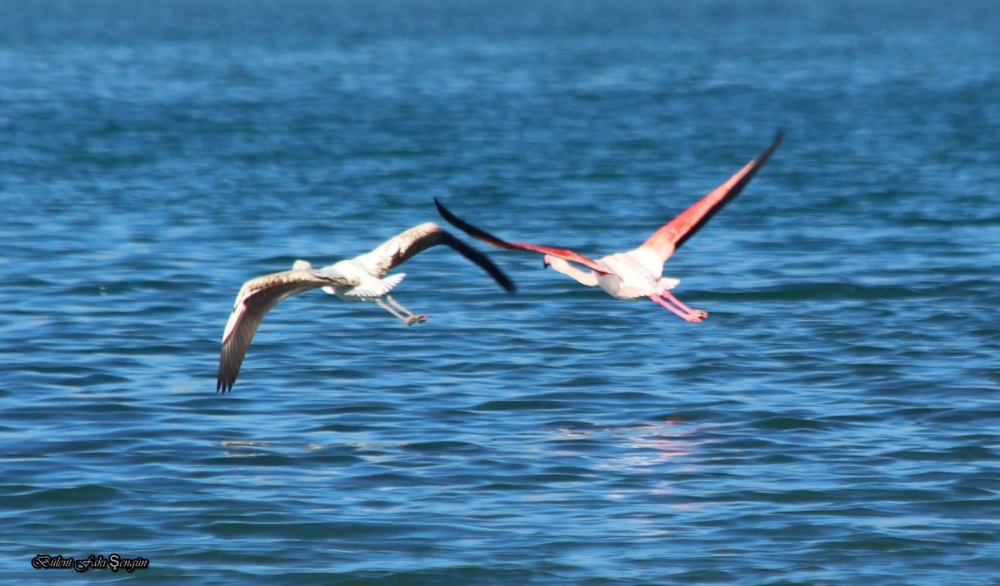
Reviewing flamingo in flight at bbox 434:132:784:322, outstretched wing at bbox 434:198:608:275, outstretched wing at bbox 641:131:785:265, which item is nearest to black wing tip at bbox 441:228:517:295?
flamingo in flight at bbox 434:132:784:322

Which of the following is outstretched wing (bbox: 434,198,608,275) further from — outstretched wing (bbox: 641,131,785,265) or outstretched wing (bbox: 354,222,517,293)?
outstretched wing (bbox: 641,131,785,265)

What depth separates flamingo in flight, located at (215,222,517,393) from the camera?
11.3 m

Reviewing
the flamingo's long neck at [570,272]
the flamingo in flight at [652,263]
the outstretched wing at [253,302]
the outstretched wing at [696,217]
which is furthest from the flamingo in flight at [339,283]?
the outstretched wing at [696,217]

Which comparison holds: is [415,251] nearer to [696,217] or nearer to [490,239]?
[490,239]

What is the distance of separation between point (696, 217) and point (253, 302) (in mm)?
3721

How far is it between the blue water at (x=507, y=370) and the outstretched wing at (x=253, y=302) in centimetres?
60

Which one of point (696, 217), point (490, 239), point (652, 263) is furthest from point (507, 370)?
point (490, 239)

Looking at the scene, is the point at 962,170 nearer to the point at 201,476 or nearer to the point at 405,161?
the point at 405,161

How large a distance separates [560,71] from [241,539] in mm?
51478

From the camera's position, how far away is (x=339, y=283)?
11336mm

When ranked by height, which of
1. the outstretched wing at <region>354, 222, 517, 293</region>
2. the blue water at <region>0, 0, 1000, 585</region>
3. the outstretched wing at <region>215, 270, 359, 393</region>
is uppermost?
the outstretched wing at <region>354, 222, 517, 293</region>

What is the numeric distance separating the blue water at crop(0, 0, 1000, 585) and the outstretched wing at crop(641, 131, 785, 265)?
1.26 metres

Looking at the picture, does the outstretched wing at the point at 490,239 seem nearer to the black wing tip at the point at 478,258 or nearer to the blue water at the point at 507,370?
the black wing tip at the point at 478,258

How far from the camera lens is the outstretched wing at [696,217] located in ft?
42.1
